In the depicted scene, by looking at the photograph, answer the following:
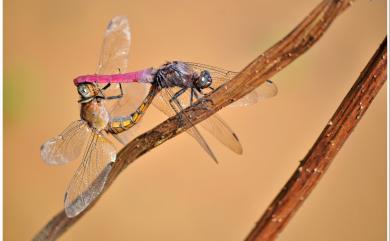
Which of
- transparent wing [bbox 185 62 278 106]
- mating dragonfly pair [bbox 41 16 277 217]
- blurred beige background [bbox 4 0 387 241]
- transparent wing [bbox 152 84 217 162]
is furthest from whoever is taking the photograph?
blurred beige background [bbox 4 0 387 241]

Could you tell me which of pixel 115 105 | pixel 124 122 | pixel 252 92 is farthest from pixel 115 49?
pixel 252 92

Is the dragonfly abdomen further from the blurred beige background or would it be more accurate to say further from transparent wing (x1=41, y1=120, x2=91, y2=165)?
the blurred beige background

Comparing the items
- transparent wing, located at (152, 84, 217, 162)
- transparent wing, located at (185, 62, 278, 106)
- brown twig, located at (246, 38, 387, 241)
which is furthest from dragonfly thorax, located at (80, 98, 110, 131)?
brown twig, located at (246, 38, 387, 241)

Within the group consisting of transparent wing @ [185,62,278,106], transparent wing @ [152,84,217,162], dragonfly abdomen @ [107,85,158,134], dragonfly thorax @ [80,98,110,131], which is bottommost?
dragonfly thorax @ [80,98,110,131]

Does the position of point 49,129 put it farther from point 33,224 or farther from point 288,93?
point 288,93

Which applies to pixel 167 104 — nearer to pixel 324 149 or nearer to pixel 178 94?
pixel 178 94

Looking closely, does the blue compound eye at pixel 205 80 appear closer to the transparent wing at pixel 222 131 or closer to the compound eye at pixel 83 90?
the transparent wing at pixel 222 131

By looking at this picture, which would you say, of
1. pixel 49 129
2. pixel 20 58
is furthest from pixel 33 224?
pixel 20 58

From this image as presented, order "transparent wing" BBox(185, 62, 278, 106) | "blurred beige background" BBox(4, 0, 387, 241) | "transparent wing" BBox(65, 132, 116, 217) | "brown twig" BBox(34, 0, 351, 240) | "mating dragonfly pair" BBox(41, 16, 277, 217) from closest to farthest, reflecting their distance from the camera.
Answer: "brown twig" BBox(34, 0, 351, 240) < "transparent wing" BBox(65, 132, 116, 217) < "mating dragonfly pair" BBox(41, 16, 277, 217) < "transparent wing" BBox(185, 62, 278, 106) < "blurred beige background" BBox(4, 0, 387, 241)
